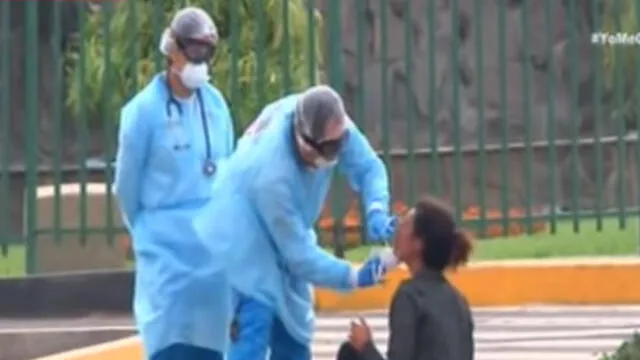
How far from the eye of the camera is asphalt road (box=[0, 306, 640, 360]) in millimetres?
10852

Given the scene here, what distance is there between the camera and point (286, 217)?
7.54m

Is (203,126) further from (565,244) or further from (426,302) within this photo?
(565,244)

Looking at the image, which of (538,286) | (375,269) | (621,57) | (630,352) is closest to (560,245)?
(621,57)

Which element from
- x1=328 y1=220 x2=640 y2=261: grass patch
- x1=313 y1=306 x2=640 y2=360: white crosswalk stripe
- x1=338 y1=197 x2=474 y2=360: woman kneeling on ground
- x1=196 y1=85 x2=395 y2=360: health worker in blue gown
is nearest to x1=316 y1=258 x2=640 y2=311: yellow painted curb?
x1=313 y1=306 x2=640 y2=360: white crosswalk stripe

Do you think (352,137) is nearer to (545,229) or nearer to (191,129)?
(191,129)

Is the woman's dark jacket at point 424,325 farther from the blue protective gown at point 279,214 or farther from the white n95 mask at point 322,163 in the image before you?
the white n95 mask at point 322,163

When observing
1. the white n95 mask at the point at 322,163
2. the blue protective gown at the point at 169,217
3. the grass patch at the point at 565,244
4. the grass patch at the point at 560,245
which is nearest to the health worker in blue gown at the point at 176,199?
the blue protective gown at the point at 169,217

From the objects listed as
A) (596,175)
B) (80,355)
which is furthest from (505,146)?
(80,355)

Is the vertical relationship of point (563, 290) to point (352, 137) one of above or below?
below

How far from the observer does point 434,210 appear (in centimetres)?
696

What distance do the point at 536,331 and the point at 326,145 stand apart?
4.33m

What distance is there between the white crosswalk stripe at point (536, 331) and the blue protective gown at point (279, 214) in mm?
2680

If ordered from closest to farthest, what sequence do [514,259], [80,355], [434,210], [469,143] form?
[434,210], [80,355], [514,259], [469,143]

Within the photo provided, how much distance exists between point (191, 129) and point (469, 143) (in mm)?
8167
